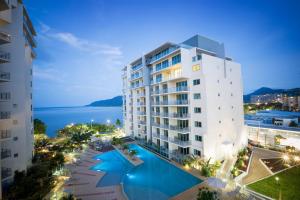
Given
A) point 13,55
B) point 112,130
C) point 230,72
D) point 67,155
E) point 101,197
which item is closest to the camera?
point 101,197

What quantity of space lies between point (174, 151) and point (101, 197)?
1290 cm

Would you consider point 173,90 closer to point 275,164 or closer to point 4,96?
point 275,164

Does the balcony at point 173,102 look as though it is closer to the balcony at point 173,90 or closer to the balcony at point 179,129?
the balcony at point 173,90

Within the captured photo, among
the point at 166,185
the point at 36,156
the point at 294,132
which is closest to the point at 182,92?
the point at 166,185

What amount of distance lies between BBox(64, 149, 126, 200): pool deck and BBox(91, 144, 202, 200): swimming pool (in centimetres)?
79

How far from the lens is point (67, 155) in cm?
2509

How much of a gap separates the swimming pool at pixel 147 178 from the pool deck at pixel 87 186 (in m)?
0.79

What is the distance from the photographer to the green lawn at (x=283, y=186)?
42.8 ft

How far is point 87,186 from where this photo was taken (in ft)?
51.4

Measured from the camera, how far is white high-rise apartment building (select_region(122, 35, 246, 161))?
19859 millimetres

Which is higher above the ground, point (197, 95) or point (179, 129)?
point (197, 95)

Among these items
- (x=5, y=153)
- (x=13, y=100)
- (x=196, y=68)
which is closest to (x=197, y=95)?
(x=196, y=68)

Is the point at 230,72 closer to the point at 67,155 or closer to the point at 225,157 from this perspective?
the point at 225,157

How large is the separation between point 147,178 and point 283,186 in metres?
13.7
